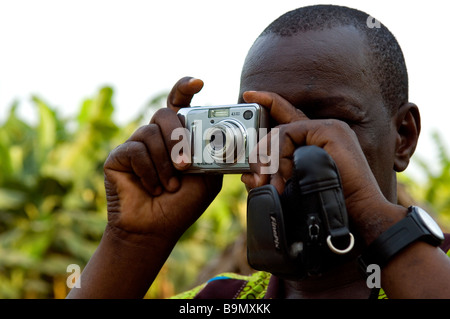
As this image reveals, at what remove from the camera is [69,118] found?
1060 centimetres

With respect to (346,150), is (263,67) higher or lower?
higher

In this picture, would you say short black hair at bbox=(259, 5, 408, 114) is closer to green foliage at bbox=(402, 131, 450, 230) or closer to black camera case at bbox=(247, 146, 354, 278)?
black camera case at bbox=(247, 146, 354, 278)

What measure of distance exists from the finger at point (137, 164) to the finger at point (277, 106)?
38 cm

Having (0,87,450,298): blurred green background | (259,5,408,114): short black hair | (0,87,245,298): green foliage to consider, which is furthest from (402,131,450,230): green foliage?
(259,5,408,114): short black hair

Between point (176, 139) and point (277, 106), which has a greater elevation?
point (277, 106)

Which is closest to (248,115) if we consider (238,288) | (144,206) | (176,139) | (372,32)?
(176,139)

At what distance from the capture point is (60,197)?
9.21 metres

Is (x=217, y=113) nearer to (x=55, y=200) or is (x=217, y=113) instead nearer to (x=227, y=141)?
(x=227, y=141)

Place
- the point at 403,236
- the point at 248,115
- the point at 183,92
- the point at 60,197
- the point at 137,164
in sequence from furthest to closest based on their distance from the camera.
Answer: the point at 60,197, the point at 183,92, the point at 137,164, the point at 248,115, the point at 403,236

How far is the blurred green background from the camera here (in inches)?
336

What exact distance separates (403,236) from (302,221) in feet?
0.80

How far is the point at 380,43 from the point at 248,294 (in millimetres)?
1023

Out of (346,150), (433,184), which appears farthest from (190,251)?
(346,150)
